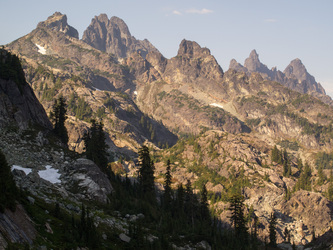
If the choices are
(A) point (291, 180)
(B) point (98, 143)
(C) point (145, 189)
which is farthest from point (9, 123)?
(A) point (291, 180)

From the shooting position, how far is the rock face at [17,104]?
6341 cm

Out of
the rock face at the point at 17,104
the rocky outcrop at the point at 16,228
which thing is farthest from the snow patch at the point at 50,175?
the rocky outcrop at the point at 16,228

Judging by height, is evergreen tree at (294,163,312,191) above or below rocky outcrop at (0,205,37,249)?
above

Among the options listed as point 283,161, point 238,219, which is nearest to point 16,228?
point 238,219

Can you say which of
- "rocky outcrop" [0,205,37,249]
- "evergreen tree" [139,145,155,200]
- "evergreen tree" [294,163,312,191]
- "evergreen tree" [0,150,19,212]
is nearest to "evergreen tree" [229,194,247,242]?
"evergreen tree" [139,145,155,200]

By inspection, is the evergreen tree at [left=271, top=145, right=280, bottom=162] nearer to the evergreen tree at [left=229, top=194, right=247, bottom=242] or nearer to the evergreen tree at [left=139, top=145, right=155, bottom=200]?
the evergreen tree at [left=229, top=194, right=247, bottom=242]

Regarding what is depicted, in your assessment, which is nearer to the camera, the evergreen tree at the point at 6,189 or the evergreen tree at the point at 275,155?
the evergreen tree at the point at 6,189

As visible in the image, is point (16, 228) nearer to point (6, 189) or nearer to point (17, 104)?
point (6, 189)

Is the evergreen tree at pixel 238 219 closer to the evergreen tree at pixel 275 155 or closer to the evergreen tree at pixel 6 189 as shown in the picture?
the evergreen tree at pixel 6 189

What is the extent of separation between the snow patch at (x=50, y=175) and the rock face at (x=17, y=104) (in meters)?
14.9

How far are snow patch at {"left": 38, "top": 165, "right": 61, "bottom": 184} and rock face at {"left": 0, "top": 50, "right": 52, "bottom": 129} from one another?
14.9m

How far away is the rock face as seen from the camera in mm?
63406

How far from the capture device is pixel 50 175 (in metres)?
51.7

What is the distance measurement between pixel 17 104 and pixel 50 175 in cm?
2570
